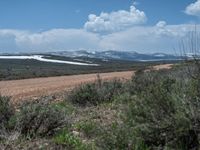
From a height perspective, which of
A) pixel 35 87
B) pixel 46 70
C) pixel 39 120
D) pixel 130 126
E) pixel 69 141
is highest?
pixel 130 126

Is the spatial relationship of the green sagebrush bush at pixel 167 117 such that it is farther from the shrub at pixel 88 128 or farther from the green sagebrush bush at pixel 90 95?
the green sagebrush bush at pixel 90 95

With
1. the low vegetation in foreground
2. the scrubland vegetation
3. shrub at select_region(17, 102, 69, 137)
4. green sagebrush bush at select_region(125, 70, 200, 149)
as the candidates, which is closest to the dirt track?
the scrubland vegetation

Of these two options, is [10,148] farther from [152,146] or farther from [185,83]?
[185,83]

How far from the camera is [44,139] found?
8.99 meters

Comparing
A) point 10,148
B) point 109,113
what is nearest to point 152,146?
point 10,148

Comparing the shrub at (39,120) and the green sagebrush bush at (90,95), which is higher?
the shrub at (39,120)

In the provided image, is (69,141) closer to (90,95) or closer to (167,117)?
(167,117)

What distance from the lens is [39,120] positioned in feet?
31.5

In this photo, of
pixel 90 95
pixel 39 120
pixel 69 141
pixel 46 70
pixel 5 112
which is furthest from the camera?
pixel 46 70

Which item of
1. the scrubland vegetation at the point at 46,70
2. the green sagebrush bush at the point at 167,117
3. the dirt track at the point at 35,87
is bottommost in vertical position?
the scrubland vegetation at the point at 46,70

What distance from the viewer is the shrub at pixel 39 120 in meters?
9.40

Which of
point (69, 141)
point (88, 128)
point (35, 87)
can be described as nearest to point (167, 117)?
point (69, 141)

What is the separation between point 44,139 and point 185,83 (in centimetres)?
280

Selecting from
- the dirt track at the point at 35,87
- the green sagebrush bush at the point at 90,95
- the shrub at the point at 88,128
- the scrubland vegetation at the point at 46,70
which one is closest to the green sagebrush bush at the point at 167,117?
the shrub at the point at 88,128
